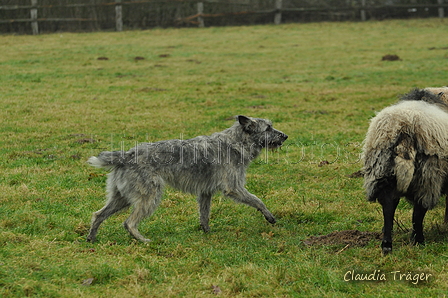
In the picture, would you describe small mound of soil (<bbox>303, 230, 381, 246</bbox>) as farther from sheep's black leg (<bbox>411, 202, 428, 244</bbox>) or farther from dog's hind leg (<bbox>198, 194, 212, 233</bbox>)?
dog's hind leg (<bbox>198, 194, 212, 233</bbox>)

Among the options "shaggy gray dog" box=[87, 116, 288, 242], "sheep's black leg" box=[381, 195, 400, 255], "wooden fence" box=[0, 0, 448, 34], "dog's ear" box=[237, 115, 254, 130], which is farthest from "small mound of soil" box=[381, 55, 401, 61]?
"sheep's black leg" box=[381, 195, 400, 255]

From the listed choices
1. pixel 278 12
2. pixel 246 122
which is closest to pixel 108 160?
pixel 246 122

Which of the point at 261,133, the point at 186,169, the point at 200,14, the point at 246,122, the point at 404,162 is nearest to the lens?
the point at 404,162

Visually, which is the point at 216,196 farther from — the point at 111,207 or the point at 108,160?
the point at 108,160

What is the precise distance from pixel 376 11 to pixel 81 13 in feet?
62.3

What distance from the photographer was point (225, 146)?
26.6 ft

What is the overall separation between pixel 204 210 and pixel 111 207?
137 cm

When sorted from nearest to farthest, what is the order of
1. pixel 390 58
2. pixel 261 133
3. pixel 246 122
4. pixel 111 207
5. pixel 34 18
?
1. pixel 111 207
2. pixel 246 122
3. pixel 261 133
4. pixel 390 58
5. pixel 34 18

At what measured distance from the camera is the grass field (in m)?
5.82

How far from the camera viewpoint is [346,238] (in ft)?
23.3

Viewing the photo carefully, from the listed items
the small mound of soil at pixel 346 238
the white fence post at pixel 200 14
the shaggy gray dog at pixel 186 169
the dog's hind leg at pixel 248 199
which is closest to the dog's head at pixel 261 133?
the shaggy gray dog at pixel 186 169

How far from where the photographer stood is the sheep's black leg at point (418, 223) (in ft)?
21.7

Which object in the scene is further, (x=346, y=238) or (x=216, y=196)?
(x=216, y=196)

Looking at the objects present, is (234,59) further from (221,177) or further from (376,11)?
(221,177)
